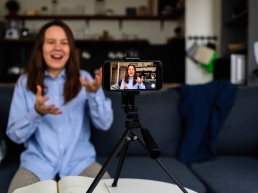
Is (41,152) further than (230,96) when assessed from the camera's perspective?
No

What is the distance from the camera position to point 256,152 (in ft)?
6.15

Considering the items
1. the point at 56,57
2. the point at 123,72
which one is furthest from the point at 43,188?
the point at 56,57

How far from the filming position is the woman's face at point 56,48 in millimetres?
1511

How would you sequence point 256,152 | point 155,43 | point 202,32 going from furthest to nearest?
point 155,43 < point 202,32 < point 256,152

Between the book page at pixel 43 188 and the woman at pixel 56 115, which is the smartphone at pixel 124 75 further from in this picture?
the woman at pixel 56 115

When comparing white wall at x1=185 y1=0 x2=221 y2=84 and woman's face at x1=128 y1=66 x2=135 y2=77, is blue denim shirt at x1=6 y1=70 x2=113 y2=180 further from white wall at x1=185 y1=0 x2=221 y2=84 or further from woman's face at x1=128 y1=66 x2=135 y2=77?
white wall at x1=185 y1=0 x2=221 y2=84

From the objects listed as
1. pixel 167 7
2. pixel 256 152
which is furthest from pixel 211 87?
pixel 167 7

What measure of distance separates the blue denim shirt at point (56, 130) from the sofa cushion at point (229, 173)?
0.52 meters

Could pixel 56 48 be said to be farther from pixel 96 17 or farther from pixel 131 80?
pixel 96 17

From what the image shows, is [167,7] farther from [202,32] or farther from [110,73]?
[110,73]

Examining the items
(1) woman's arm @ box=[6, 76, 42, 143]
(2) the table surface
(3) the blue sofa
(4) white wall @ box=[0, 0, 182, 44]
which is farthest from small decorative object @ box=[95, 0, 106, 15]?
(2) the table surface

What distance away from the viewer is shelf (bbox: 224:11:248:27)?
3080mm

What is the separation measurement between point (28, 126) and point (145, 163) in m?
0.62

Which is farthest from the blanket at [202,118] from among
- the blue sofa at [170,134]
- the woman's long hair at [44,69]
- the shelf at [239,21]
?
the shelf at [239,21]
